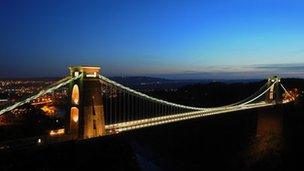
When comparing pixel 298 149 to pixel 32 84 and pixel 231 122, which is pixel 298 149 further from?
pixel 32 84

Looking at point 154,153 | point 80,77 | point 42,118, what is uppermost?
point 80,77

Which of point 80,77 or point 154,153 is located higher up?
point 80,77

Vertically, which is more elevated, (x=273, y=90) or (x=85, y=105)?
(x=85, y=105)

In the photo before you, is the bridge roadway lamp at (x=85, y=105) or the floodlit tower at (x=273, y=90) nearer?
the bridge roadway lamp at (x=85, y=105)

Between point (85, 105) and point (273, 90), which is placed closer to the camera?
point (85, 105)

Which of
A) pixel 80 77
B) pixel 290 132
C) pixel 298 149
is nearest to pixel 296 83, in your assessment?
pixel 290 132

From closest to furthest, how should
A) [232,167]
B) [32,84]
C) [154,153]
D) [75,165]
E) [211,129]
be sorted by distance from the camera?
[75,165]
[232,167]
[154,153]
[211,129]
[32,84]

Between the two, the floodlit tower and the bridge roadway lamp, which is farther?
the floodlit tower

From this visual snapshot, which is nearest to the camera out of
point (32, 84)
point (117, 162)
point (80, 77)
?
point (117, 162)
